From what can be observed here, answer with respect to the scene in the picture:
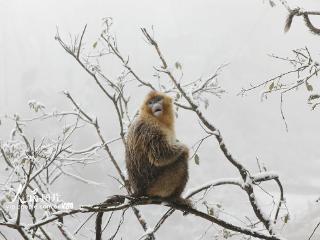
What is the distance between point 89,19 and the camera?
3781 cm

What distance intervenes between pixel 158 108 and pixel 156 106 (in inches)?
1.0

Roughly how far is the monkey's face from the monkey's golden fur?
0.21 m

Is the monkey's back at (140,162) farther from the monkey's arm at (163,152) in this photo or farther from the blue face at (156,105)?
the blue face at (156,105)

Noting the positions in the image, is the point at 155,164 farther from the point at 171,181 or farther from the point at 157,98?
the point at 157,98

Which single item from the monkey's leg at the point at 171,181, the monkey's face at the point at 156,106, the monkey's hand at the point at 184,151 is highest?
the monkey's face at the point at 156,106

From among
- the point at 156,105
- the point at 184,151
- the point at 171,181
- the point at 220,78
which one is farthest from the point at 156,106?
the point at 220,78

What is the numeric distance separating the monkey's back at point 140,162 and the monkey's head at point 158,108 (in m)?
0.26

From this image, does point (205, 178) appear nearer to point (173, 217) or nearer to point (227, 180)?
point (173, 217)

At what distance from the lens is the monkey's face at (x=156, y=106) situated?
13.1 ft

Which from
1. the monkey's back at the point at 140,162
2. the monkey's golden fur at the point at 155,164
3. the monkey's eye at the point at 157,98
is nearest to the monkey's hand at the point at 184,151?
the monkey's golden fur at the point at 155,164

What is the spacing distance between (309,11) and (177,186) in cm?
172

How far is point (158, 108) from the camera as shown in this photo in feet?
13.1

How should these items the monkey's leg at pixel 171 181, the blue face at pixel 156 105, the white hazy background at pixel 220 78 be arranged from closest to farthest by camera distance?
1. the monkey's leg at pixel 171 181
2. the blue face at pixel 156 105
3. the white hazy background at pixel 220 78

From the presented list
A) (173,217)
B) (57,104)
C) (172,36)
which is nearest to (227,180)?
(173,217)
